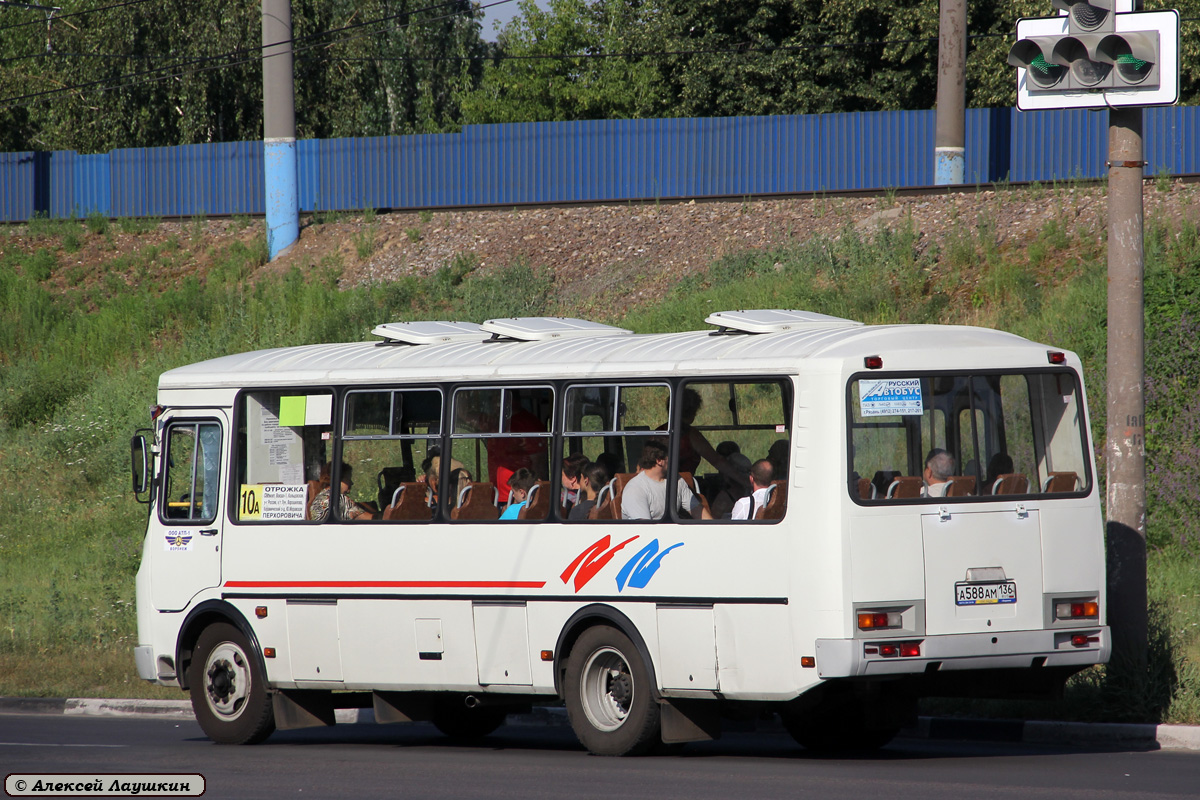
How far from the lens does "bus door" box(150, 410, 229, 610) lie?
1259cm

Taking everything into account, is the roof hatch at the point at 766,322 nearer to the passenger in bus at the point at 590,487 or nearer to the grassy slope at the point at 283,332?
the passenger in bus at the point at 590,487

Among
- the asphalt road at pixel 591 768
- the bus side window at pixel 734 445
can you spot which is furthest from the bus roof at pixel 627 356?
the asphalt road at pixel 591 768

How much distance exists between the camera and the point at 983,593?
32.0 feet

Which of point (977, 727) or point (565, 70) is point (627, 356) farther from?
point (565, 70)

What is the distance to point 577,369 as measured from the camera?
10969 millimetres

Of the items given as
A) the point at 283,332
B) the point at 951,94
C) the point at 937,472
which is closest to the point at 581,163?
the point at 283,332

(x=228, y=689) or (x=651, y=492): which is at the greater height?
(x=651, y=492)

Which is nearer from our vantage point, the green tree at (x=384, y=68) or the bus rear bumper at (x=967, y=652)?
the bus rear bumper at (x=967, y=652)

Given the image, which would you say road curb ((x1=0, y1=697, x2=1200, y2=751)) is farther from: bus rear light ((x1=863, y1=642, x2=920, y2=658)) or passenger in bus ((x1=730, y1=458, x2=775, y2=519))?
passenger in bus ((x1=730, y1=458, x2=775, y2=519))

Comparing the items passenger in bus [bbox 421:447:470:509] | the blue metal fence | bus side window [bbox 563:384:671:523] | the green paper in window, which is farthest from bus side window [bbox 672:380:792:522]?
the blue metal fence

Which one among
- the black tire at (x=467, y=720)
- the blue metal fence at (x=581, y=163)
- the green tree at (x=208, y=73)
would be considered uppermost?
the green tree at (x=208, y=73)

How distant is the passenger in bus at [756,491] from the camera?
10023mm

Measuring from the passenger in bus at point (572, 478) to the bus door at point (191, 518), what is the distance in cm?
311

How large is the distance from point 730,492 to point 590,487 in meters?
1.05
